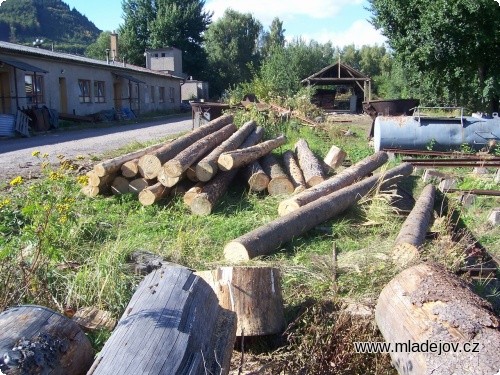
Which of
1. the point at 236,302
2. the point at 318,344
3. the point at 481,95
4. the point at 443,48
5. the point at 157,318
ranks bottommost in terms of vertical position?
the point at 318,344

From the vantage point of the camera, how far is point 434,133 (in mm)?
12633

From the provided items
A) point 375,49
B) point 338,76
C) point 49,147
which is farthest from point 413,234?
point 375,49

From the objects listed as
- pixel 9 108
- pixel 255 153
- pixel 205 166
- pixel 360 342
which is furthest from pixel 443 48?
pixel 360 342

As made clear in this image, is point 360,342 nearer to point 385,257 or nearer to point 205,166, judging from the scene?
point 385,257

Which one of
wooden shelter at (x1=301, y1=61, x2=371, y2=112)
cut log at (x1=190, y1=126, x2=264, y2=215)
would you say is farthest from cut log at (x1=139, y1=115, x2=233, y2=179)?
wooden shelter at (x1=301, y1=61, x2=371, y2=112)

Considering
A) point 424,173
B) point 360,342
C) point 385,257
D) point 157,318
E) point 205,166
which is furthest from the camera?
point 424,173

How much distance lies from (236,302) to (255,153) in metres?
5.48

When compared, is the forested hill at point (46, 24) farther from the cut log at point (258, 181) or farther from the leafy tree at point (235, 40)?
the cut log at point (258, 181)

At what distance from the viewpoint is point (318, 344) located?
3.84m

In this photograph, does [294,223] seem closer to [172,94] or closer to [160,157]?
[160,157]

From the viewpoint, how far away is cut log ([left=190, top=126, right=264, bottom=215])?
7.48 m

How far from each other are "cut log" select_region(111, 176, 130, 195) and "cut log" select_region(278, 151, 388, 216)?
7.86ft

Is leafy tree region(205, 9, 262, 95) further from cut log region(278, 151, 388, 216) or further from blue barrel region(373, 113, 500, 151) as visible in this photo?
cut log region(278, 151, 388, 216)

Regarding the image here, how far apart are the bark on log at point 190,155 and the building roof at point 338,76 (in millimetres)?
22899
